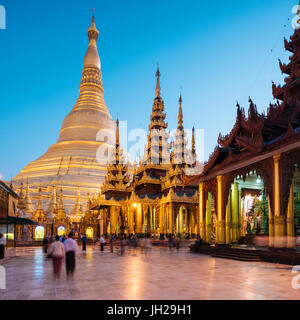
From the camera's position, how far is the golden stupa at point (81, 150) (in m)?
57.7

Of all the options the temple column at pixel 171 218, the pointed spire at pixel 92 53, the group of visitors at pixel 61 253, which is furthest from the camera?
the pointed spire at pixel 92 53

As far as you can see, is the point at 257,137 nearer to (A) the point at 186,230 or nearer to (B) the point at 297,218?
(B) the point at 297,218

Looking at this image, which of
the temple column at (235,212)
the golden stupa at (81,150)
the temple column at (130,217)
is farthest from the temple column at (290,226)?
the golden stupa at (81,150)

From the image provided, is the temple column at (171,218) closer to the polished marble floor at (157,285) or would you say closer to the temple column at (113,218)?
the temple column at (113,218)

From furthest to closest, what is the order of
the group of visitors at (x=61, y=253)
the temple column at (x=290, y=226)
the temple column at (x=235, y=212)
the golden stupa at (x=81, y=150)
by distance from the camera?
the golden stupa at (x=81, y=150)
the temple column at (x=235, y=212)
the temple column at (x=290, y=226)
the group of visitors at (x=61, y=253)

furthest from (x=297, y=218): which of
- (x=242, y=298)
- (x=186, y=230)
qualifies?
(x=186, y=230)

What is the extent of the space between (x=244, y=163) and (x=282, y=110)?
125 inches

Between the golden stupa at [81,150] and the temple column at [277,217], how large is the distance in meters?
40.8

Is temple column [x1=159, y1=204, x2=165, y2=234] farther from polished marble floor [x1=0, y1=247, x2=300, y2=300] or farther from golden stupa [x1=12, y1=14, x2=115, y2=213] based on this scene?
polished marble floor [x1=0, y1=247, x2=300, y2=300]

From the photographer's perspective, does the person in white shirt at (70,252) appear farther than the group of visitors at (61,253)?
Yes

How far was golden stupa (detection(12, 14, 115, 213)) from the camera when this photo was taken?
5766cm

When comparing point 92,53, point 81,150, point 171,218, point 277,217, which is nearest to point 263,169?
point 277,217

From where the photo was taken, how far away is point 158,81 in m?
42.1

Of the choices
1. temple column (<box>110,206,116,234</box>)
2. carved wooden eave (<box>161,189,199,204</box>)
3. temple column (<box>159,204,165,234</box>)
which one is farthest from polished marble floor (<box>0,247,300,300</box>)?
temple column (<box>110,206,116,234</box>)
